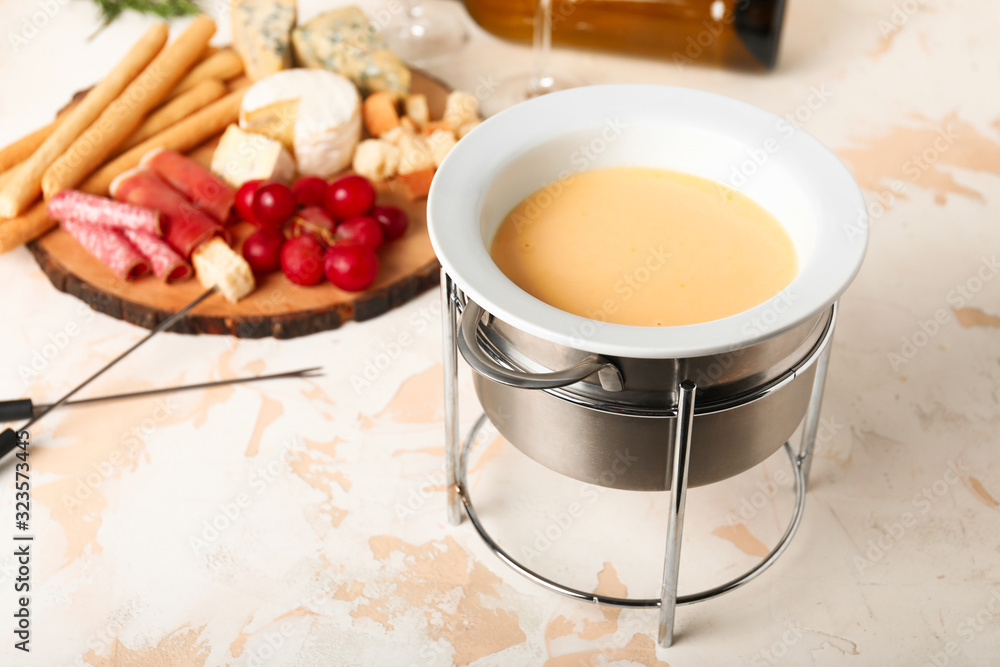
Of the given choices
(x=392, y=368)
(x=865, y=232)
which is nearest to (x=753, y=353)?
(x=865, y=232)

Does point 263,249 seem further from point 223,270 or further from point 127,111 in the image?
point 127,111

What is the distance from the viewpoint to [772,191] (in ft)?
4.96

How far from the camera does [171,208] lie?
228 cm

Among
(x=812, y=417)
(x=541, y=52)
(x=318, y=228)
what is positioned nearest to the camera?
(x=812, y=417)

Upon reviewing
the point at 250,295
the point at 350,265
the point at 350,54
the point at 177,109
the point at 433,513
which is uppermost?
the point at 350,54

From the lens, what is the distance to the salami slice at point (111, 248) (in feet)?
7.19

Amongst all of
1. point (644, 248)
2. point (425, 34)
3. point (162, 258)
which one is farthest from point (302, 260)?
point (425, 34)

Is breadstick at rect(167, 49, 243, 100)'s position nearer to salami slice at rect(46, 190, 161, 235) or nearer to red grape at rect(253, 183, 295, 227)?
salami slice at rect(46, 190, 161, 235)

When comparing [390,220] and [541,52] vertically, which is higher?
[541,52]

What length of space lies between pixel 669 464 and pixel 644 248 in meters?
0.33

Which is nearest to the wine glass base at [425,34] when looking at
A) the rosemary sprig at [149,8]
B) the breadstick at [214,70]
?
the breadstick at [214,70]

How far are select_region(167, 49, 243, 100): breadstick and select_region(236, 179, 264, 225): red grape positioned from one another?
497 millimetres

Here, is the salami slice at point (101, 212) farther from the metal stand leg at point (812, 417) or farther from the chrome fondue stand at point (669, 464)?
→ the metal stand leg at point (812, 417)

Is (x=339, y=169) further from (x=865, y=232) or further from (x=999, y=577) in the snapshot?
(x=999, y=577)
